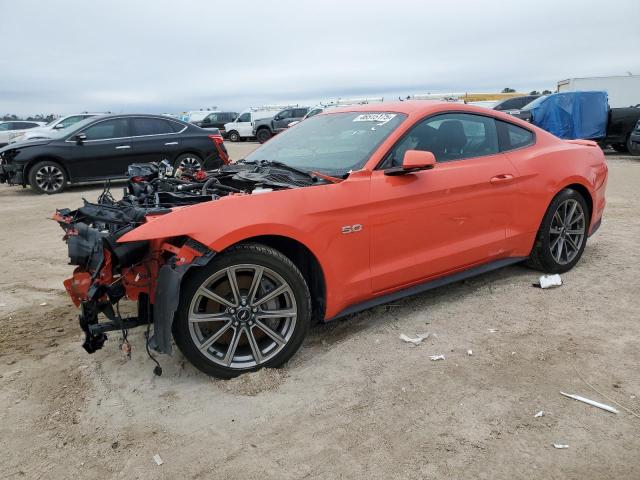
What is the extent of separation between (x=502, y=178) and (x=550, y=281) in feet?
3.56

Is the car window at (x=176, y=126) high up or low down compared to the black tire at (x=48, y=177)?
up

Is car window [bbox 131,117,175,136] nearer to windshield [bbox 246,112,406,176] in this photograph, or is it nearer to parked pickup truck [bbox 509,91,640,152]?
windshield [bbox 246,112,406,176]

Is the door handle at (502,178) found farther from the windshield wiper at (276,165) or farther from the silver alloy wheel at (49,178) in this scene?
the silver alloy wheel at (49,178)

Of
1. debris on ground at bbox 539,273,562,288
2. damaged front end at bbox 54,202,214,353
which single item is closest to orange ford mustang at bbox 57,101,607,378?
damaged front end at bbox 54,202,214,353

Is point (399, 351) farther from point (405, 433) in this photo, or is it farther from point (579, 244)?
point (579, 244)

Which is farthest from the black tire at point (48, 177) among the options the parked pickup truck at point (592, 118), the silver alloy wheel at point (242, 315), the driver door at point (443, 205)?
the parked pickup truck at point (592, 118)

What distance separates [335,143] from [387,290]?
1.19 metres

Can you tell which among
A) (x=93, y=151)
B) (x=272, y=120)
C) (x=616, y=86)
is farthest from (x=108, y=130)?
(x=616, y=86)

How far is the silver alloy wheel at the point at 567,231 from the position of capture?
4586 millimetres

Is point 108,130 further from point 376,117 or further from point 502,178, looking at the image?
point 502,178

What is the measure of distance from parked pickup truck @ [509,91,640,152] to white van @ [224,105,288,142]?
17.1 meters

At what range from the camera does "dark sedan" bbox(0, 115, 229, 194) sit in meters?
10.4

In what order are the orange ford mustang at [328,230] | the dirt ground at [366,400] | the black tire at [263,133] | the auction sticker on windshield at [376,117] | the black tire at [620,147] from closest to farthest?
the dirt ground at [366,400] < the orange ford mustang at [328,230] < the auction sticker on windshield at [376,117] < the black tire at [620,147] < the black tire at [263,133]

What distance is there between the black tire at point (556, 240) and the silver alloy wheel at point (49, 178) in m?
9.56
